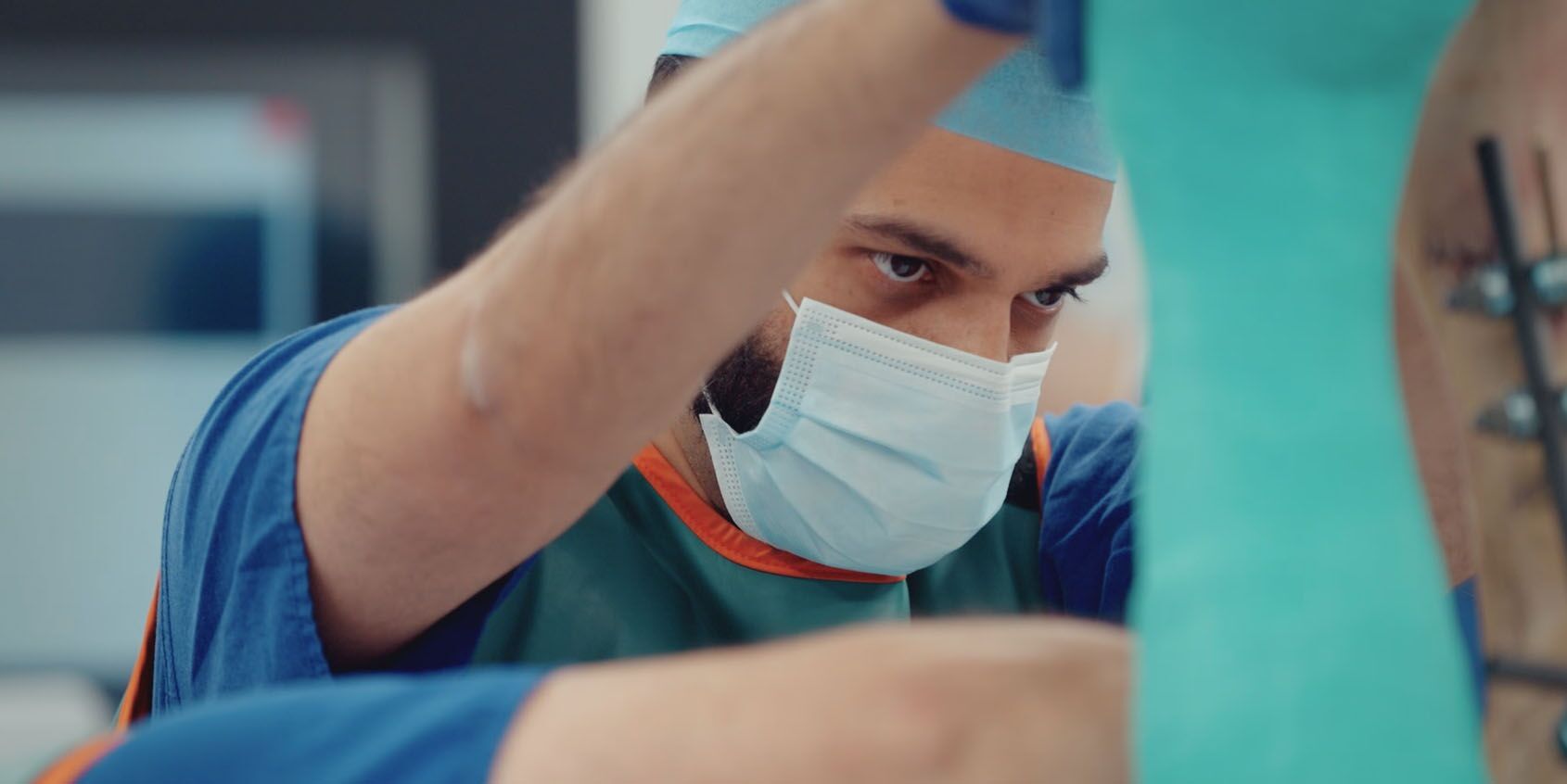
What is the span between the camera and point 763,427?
3.52 ft

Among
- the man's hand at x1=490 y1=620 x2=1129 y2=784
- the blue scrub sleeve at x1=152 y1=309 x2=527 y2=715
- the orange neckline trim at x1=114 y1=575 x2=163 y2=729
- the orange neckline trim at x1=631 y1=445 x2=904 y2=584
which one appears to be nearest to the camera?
the man's hand at x1=490 y1=620 x2=1129 y2=784

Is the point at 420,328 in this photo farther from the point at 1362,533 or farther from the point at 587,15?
the point at 587,15

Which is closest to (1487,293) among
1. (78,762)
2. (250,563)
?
(78,762)

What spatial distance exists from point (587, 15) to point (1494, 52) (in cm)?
251

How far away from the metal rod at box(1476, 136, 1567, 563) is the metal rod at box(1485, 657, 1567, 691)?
49 mm

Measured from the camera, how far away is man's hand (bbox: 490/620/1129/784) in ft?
1.63

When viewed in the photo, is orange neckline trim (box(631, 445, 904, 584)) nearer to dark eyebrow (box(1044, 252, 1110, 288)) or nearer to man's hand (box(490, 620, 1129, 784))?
dark eyebrow (box(1044, 252, 1110, 288))

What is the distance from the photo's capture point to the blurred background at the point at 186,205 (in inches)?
109

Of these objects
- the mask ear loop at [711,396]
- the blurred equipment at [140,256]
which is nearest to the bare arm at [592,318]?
the mask ear loop at [711,396]

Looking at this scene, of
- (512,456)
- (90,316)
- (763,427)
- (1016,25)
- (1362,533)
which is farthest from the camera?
(90,316)

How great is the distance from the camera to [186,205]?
2.81 meters

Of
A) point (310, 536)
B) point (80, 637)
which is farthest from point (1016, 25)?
point (80, 637)

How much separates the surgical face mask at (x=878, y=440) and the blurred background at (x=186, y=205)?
1.66 meters

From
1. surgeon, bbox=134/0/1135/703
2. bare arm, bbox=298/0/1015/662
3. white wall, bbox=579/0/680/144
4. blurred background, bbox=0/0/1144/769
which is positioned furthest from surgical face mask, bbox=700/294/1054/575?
white wall, bbox=579/0/680/144
